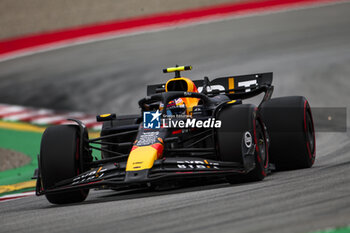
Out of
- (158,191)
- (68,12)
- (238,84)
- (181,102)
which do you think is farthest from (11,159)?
(68,12)

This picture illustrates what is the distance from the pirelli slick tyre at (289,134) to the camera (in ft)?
30.9

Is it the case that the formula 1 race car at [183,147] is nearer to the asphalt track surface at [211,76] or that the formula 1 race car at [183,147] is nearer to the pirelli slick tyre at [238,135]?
the pirelli slick tyre at [238,135]

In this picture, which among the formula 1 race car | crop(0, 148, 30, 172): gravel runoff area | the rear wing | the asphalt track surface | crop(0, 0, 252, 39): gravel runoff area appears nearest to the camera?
the asphalt track surface

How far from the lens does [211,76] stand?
727 inches

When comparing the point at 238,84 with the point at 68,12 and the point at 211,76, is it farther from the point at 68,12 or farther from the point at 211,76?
the point at 68,12

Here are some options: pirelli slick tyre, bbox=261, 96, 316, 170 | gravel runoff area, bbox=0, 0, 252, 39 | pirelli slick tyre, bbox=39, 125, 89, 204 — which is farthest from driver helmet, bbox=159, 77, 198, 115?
gravel runoff area, bbox=0, 0, 252, 39

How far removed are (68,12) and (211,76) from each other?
522 inches

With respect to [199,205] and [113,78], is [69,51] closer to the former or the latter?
[113,78]

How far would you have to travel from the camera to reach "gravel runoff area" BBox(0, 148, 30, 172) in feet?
42.5

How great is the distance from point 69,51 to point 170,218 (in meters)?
20.7

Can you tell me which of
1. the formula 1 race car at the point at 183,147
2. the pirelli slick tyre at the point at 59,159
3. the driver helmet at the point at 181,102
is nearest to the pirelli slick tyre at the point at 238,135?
the formula 1 race car at the point at 183,147

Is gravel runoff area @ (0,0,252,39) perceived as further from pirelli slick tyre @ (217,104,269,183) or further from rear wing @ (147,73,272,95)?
pirelli slick tyre @ (217,104,269,183)

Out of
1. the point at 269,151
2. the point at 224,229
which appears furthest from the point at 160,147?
the point at 224,229

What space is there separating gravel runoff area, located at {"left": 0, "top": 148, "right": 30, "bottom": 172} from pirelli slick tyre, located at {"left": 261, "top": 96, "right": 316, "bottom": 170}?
18.4 ft
